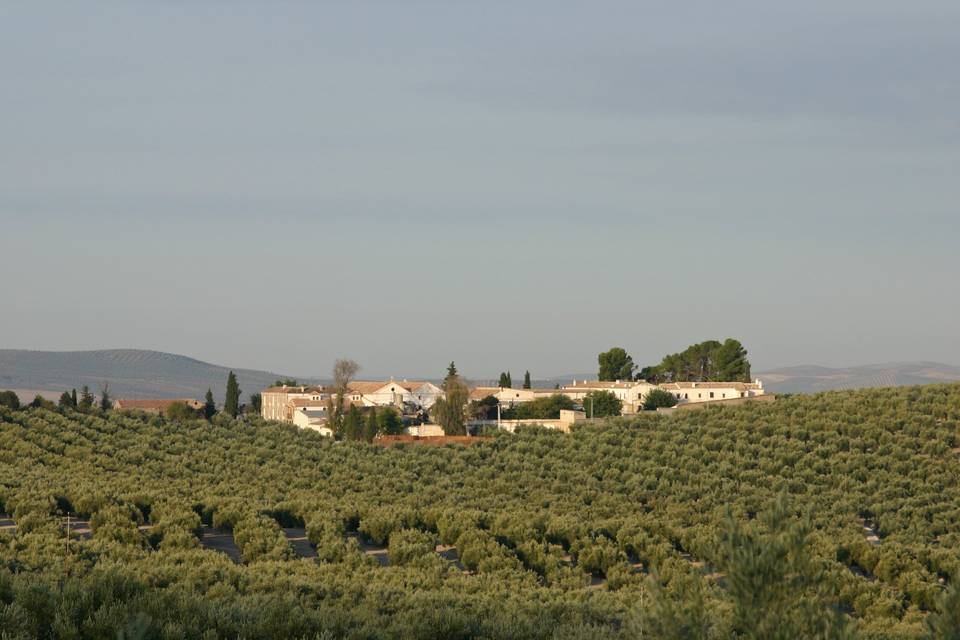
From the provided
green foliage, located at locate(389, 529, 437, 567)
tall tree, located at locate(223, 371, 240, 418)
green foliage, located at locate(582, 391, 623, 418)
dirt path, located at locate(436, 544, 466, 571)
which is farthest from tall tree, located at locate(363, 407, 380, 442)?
green foliage, located at locate(389, 529, 437, 567)

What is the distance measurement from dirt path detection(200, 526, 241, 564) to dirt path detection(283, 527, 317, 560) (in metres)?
1.23

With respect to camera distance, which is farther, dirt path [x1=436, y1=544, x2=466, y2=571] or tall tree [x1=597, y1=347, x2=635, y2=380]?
tall tree [x1=597, y1=347, x2=635, y2=380]

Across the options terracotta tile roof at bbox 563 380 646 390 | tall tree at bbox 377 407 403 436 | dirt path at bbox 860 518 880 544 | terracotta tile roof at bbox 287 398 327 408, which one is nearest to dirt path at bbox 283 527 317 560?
dirt path at bbox 860 518 880 544

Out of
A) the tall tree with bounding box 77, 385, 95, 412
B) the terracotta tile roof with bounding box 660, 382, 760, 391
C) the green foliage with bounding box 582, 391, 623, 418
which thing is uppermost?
the terracotta tile roof with bounding box 660, 382, 760, 391

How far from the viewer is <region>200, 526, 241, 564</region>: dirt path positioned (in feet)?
87.9

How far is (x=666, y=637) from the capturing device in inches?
437

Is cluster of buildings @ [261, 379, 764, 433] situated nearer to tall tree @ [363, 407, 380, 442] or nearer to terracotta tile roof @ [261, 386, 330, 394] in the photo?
terracotta tile roof @ [261, 386, 330, 394]

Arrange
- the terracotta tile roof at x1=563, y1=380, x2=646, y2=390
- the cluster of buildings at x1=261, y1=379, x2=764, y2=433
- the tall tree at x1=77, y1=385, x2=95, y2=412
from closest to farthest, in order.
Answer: the tall tree at x1=77, y1=385, x2=95, y2=412 < the cluster of buildings at x1=261, y1=379, x2=764, y2=433 < the terracotta tile roof at x1=563, y1=380, x2=646, y2=390

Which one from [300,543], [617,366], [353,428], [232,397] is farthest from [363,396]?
[300,543]

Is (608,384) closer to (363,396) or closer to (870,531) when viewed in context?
(363,396)

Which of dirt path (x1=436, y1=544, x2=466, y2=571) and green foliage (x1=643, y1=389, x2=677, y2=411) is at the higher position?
green foliage (x1=643, y1=389, x2=677, y2=411)

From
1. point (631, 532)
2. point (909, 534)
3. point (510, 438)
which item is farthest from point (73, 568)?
point (510, 438)

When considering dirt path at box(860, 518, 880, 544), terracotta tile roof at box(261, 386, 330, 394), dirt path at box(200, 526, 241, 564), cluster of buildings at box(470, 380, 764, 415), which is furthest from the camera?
terracotta tile roof at box(261, 386, 330, 394)

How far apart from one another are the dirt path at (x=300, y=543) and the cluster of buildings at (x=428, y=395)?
5713 cm
